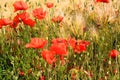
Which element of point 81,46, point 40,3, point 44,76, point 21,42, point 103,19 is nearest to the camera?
point 81,46

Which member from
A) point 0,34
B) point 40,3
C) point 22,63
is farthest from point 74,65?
point 40,3

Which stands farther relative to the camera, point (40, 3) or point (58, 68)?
point (40, 3)

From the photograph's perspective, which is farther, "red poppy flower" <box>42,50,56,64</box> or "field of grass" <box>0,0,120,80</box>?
"field of grass" <box>0,0,120,80</box>

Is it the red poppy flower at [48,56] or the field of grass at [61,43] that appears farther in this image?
the field of grass at [61,43]

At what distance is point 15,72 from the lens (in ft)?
7.85

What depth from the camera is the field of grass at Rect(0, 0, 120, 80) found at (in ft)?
7.14

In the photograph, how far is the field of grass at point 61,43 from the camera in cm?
218

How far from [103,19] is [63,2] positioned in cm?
79

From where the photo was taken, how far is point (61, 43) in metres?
1.96

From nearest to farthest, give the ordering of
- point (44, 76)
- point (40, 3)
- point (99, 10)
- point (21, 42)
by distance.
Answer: point (44, 76)
point (21, 42)
point (99, 10)
point (40, 3)

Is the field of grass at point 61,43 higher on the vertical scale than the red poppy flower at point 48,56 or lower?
lower

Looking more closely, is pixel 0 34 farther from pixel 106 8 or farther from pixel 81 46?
pixel 106 8

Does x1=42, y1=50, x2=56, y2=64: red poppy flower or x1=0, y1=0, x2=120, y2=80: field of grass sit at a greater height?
x1=42, y1=50, x2=56, y2=64: red poppy flower

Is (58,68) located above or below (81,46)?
below
